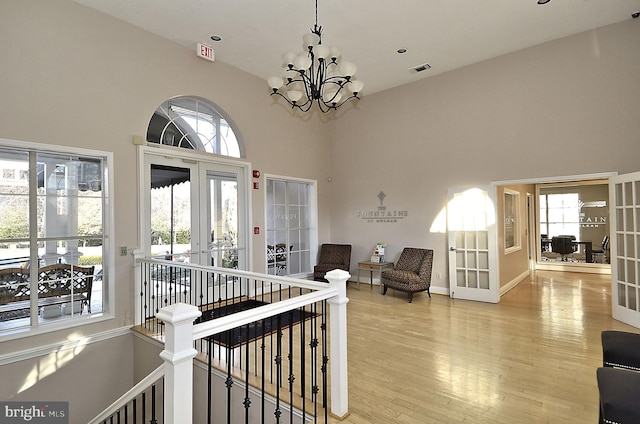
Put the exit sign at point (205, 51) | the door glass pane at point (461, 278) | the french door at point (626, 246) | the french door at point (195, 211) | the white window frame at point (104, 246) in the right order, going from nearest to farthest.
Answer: the white window frame at point (104, 246)
the french door at point (626, 246)
the french door at point (195, 211)
the exit sign at point (205, 51)
the door glass pane at point (461, 278)

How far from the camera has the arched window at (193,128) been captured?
4730 mm

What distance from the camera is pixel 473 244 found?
575cm

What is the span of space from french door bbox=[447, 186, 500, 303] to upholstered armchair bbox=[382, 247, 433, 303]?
1.50 ft

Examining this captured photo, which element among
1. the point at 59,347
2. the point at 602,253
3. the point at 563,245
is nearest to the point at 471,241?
the point at 563,245

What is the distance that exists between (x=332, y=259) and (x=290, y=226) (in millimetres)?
1172

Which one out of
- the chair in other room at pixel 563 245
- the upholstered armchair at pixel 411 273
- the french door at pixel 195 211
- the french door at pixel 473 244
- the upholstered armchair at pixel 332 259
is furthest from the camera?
the chair in other room at pixel 563 245

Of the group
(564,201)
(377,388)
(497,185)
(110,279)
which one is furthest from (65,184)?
(564,201)

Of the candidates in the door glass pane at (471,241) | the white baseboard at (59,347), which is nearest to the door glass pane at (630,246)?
the door glass pane at (471,241)

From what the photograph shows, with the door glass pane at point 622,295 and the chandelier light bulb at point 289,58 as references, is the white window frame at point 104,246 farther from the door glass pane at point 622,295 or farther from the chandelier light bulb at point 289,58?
the door glass pane at point 622,295

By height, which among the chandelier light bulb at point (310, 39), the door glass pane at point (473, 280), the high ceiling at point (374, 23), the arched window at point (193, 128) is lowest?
the door glass pane at point (473, 280)

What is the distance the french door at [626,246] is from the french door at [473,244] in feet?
4.93

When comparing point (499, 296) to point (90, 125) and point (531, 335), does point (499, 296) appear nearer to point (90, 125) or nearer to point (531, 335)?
point (531, 335)

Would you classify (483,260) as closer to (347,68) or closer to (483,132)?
(483,132)

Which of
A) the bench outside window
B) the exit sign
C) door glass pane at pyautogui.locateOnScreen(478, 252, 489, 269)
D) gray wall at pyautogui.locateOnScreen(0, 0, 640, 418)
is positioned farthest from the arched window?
door glass pane at pyautogui.locateOnScreen(478, 252, 489, 269)
